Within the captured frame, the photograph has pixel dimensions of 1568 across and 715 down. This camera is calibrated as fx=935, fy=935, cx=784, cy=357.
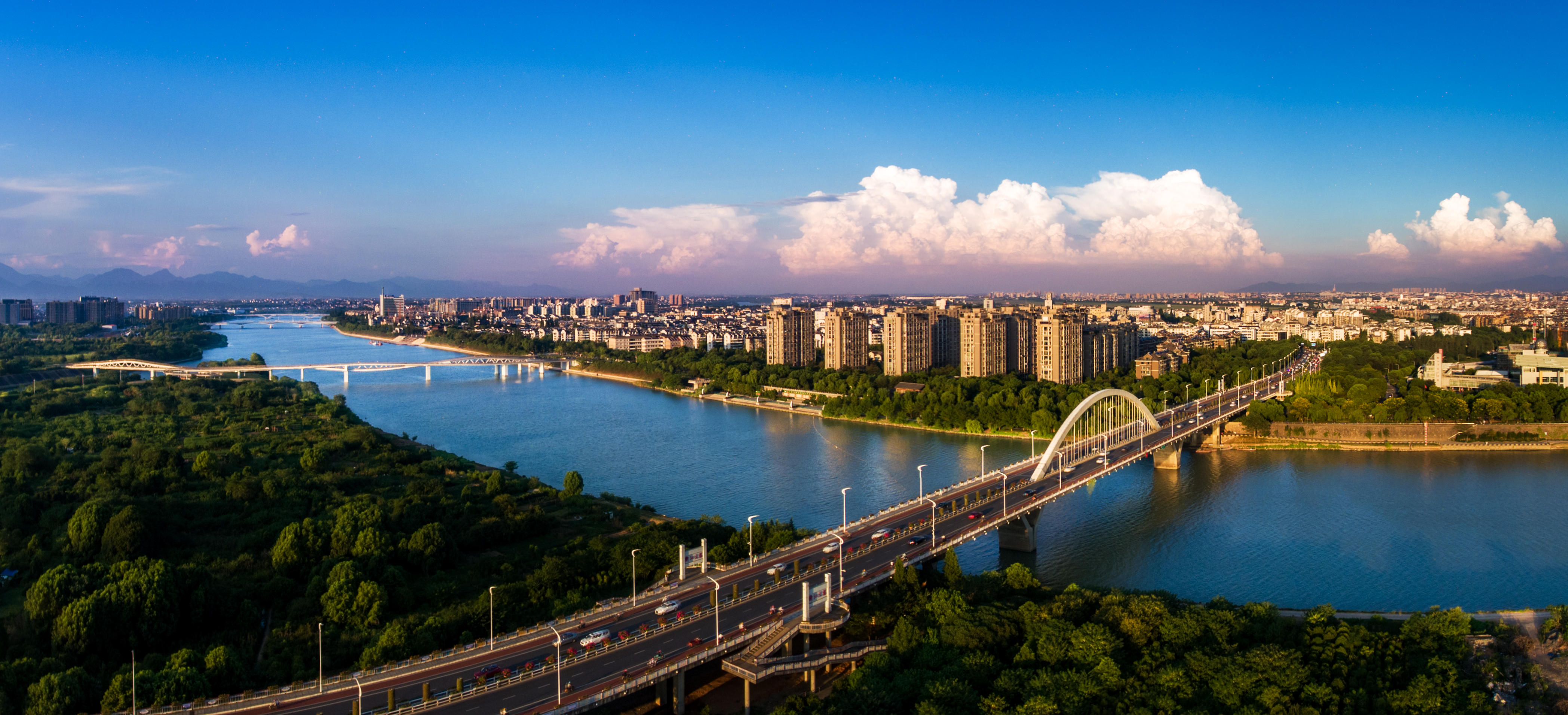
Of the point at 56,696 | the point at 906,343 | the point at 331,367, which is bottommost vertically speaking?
the point at 56,696

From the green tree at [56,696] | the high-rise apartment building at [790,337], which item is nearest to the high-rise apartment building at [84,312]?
the high-rise apartment building at [790,337]

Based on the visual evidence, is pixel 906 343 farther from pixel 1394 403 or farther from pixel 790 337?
pixel 1394 403

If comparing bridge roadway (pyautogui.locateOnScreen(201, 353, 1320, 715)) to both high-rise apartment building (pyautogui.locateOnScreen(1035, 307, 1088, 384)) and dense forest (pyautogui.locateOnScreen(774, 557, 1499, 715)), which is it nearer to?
dense forest (pyautogui.locateOnScreen(774, 557, 1499, 715))

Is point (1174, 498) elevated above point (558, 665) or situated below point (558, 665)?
below

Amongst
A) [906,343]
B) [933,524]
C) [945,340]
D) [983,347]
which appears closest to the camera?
[933,524]

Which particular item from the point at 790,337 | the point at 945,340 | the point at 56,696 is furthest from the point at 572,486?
the point at 945,340

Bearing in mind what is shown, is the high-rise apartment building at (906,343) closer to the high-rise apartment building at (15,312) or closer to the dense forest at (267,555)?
the dense forest at (267,555)

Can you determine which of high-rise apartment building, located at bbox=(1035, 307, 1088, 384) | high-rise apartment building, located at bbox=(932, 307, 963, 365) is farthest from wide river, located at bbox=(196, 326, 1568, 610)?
high-rise apartment building, located at bbox=(932, 307, 963, 365)
